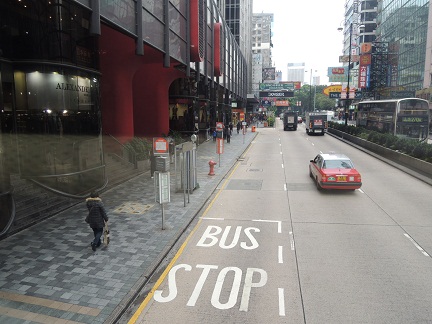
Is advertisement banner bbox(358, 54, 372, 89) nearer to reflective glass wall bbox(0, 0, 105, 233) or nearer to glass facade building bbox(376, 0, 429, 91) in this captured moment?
glass facade building bbox(376, 0, 429, 91)

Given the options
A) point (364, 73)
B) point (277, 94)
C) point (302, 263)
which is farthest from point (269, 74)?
point (302, 263)

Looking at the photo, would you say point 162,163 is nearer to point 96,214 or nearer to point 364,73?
point 96,214

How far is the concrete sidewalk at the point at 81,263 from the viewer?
20.6 ft

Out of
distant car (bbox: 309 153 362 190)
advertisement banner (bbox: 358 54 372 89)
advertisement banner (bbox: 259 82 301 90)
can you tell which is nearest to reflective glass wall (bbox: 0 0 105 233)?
distant car (bbox: 309 153 362 190)

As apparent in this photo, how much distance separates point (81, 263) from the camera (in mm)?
8102

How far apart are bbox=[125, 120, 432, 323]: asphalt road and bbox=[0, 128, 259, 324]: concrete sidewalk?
0.56 m

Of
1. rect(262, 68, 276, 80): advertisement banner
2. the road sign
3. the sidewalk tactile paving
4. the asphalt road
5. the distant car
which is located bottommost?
the asphalt road

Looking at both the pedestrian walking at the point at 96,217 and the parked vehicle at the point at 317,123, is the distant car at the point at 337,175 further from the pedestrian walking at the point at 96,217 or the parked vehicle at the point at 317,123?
the parked vehicle at the point at 317,123

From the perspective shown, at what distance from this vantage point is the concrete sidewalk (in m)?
6.28

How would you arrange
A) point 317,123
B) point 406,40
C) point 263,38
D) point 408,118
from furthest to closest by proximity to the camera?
point 263,38 < point 406,40 < point 317,123 < point 408,118

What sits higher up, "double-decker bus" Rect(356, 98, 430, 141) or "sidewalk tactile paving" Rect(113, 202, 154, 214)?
"double-decker bus" Rect(356, 98, 430, 141)

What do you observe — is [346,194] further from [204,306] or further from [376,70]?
[376,70]

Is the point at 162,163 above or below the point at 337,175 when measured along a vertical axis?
above

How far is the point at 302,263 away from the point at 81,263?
5.10 meters
